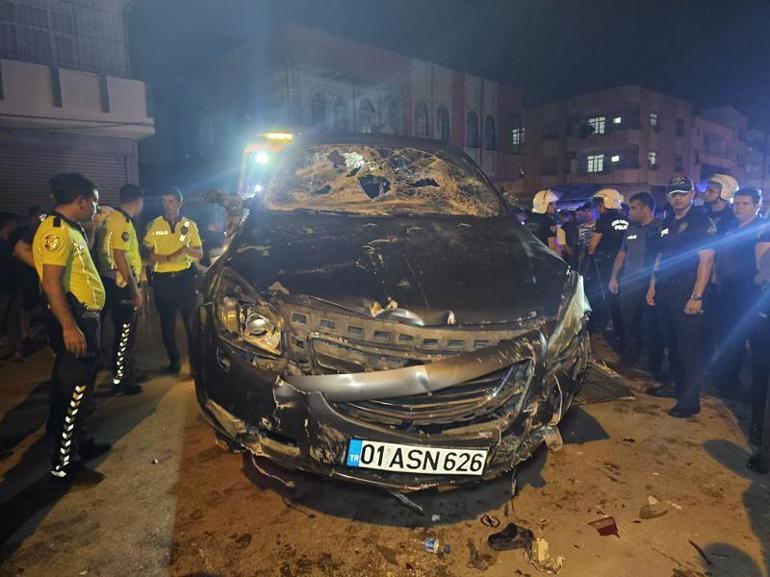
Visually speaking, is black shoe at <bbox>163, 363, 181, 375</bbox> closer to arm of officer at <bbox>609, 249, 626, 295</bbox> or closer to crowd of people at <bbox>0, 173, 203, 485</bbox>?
crowd of people at <bbox>0, 173, 203, 485</bbox>

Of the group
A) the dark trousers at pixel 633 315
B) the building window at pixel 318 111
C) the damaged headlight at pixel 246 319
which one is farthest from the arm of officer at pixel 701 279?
the building window at pixel 318 111

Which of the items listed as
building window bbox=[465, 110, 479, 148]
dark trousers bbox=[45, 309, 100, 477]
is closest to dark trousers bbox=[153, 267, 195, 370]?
dark trousers bbox=[45, 309, 100, 477]

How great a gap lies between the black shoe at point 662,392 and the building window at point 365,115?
18.8 metres

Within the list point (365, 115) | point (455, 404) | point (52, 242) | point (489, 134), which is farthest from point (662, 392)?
point (489, 134)

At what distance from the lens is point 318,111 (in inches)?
774

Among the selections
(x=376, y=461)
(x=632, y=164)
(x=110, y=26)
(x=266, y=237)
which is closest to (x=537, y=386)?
(x=376, y=461)

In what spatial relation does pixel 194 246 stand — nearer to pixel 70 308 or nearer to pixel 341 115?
pixel 70 308

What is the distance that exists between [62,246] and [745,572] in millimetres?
3643

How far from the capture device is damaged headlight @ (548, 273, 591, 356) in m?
2.28

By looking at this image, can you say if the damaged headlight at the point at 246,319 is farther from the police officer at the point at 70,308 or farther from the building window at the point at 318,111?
the building window at the point at 318,111

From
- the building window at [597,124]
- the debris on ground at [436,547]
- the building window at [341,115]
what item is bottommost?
the debris on ground at [436,547]

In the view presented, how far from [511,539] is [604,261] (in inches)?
165

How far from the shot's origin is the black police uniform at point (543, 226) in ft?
24.8

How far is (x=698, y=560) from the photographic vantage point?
216cm
